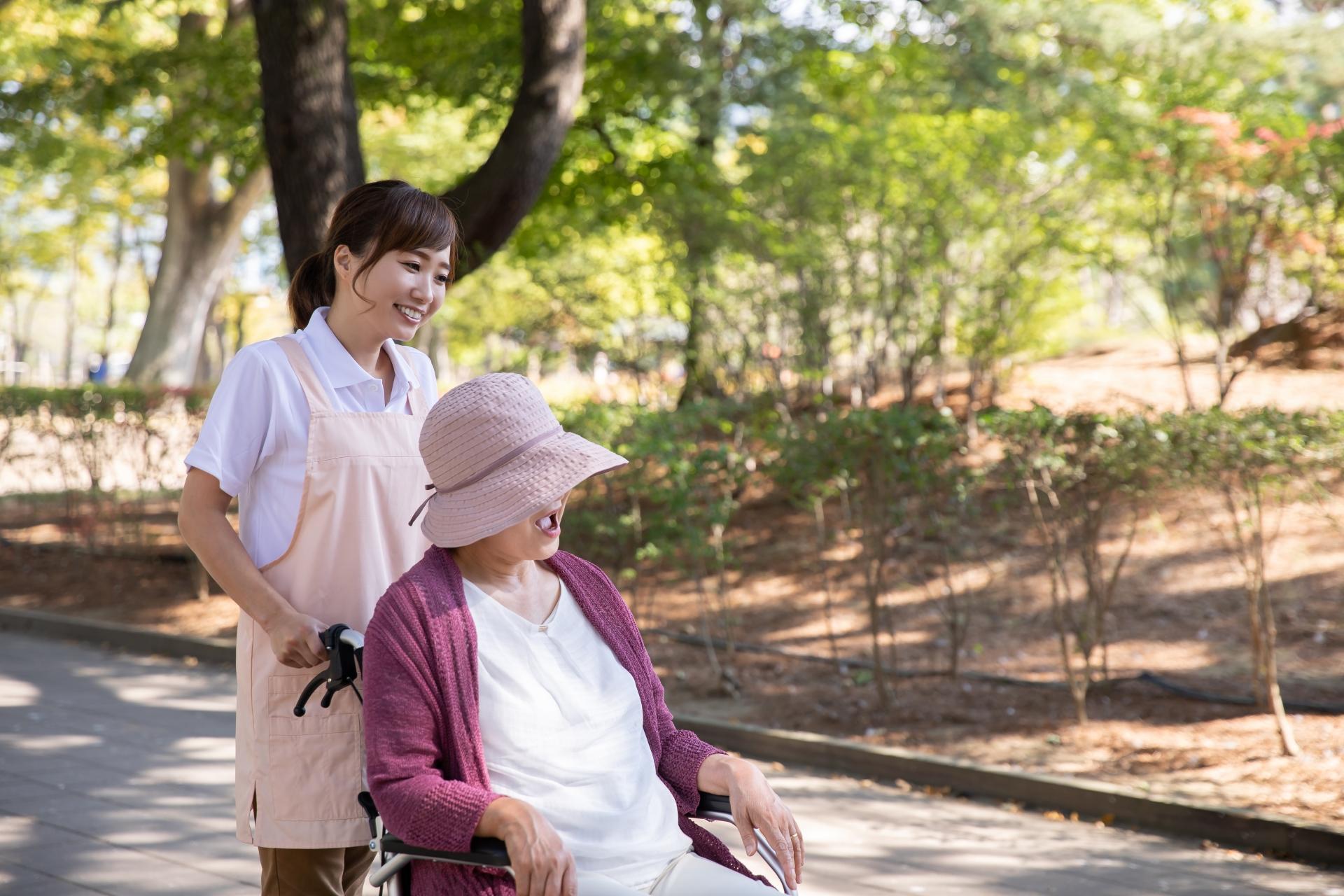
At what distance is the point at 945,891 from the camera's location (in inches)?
185

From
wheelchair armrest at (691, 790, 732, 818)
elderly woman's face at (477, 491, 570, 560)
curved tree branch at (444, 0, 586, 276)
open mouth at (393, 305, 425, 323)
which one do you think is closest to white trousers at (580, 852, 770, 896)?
wheelchair armrest at (691, 790, 732, 818)

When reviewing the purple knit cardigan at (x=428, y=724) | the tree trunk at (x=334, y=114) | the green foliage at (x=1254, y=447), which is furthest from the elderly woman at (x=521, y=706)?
the tree trunk at (x=334, y=114)

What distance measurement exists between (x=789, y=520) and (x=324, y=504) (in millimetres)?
9225

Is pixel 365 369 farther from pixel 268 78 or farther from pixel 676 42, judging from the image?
pixel 676 42

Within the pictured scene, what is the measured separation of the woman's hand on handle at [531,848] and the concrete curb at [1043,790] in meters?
4.18

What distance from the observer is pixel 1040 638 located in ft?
28.5

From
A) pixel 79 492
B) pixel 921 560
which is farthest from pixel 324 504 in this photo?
pixel 79 492

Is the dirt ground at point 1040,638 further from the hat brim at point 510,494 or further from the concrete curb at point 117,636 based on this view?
the hat brim at point 510,494

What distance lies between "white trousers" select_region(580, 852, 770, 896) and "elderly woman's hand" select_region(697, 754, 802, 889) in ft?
0.23

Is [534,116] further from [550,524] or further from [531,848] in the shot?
[531,848]

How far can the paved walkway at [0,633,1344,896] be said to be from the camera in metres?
4.71

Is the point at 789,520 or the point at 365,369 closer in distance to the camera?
the point at 365,369

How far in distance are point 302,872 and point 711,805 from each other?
88 centimetres

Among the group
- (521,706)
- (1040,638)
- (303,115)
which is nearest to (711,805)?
(521,706)
